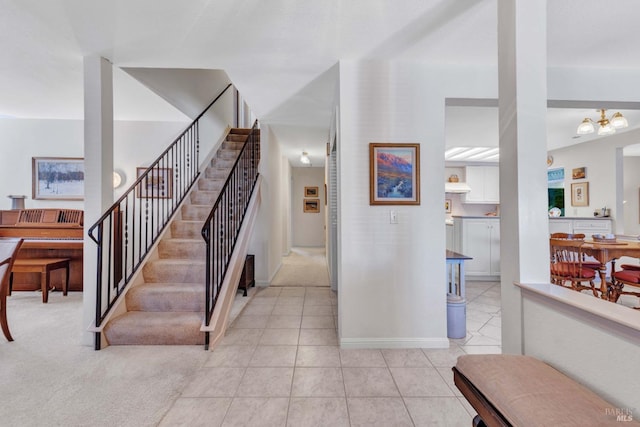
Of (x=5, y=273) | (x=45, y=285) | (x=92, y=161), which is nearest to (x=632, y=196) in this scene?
(x=92, y=161)

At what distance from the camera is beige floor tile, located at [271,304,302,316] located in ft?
10.6

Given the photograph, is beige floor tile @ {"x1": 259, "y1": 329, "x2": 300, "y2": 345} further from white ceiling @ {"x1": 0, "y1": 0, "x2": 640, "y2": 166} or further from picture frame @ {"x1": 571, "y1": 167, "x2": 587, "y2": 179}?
picture frame @ {"x1": 571, "y1": 167, "x2": 587, "y2": 179}

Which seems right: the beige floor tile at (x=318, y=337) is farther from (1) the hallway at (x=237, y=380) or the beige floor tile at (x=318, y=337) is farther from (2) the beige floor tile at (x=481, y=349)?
(2) the beige floor tile at (x=481, y=349)

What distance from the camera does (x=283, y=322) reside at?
2.97m

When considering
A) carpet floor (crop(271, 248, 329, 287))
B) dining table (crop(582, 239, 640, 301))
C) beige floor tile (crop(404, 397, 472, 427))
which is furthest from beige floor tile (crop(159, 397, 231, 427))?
dining table (crop(582, 239, 640, 301))

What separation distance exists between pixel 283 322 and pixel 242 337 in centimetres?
50

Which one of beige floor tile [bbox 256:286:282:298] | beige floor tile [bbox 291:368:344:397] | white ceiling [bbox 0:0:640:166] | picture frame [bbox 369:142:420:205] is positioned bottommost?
beige floor tile [bbox 291:368:344:397]

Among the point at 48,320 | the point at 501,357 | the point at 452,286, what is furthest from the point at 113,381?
the point at 452,286

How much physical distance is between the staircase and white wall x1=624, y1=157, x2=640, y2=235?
8928 mm

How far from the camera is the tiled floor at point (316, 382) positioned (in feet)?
5.30

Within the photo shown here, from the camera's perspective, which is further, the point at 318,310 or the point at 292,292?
the point at 292,292

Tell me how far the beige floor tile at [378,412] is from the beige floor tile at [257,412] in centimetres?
42

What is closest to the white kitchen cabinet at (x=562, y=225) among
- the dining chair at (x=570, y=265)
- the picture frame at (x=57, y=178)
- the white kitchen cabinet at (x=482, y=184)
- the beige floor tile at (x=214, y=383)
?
the white kitchen cabinet at (x=482, y=184)

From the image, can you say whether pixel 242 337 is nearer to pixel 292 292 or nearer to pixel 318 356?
pixel 318 356
